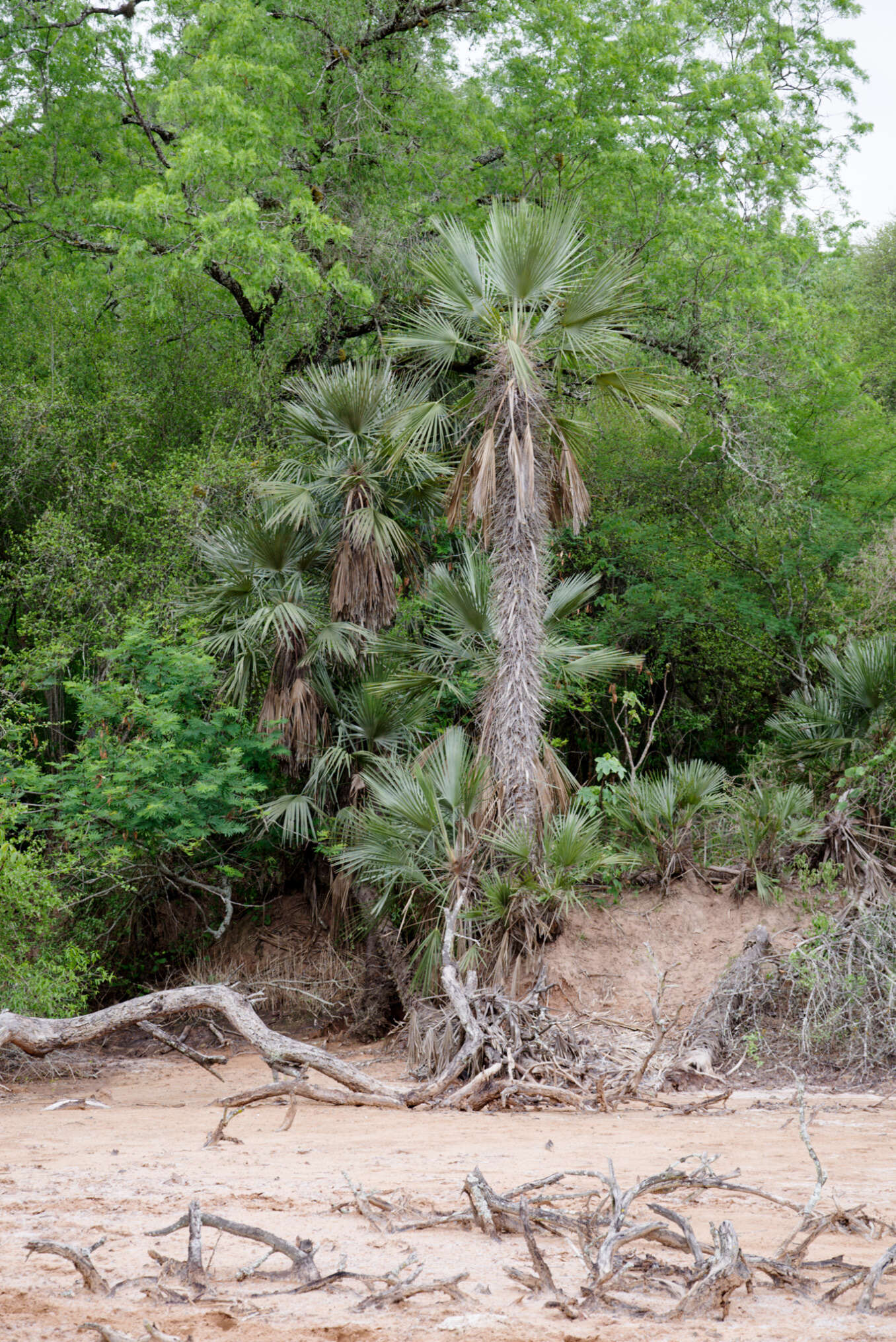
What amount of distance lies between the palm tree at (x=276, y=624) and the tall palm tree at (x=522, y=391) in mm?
2057

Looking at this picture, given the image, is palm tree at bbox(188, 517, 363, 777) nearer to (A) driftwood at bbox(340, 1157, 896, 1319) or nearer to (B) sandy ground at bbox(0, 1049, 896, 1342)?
(B) sandy ground at bbox(0, 1049, 896, 1342)

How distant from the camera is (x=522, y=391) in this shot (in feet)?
34.6

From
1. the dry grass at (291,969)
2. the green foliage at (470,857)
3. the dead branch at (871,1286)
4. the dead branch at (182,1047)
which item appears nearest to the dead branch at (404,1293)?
the dead branch at (871,1286)

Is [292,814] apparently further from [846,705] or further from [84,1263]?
[84,1263]

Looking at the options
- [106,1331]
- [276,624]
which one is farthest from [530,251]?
[106,1331]

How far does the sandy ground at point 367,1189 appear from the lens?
3.12m

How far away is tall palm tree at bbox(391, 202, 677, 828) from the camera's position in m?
10.3

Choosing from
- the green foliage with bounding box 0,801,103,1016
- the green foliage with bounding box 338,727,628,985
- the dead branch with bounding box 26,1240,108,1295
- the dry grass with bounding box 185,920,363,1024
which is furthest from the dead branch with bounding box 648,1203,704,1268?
the dry grass with bounding box 185,920,363,1024

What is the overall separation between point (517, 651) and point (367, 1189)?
6346mm

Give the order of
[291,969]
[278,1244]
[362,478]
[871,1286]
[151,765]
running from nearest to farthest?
[871,1286] < [278,1244] < [151,765] < [362,478] < [291,969]

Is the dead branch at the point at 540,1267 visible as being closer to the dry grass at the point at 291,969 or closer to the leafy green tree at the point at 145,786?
the leafy green tree at the point at 145,786

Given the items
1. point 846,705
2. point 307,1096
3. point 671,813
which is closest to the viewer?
point 307,1096

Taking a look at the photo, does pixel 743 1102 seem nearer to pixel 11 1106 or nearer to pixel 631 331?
pixel 11 1106

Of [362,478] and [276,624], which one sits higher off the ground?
[362,478]
